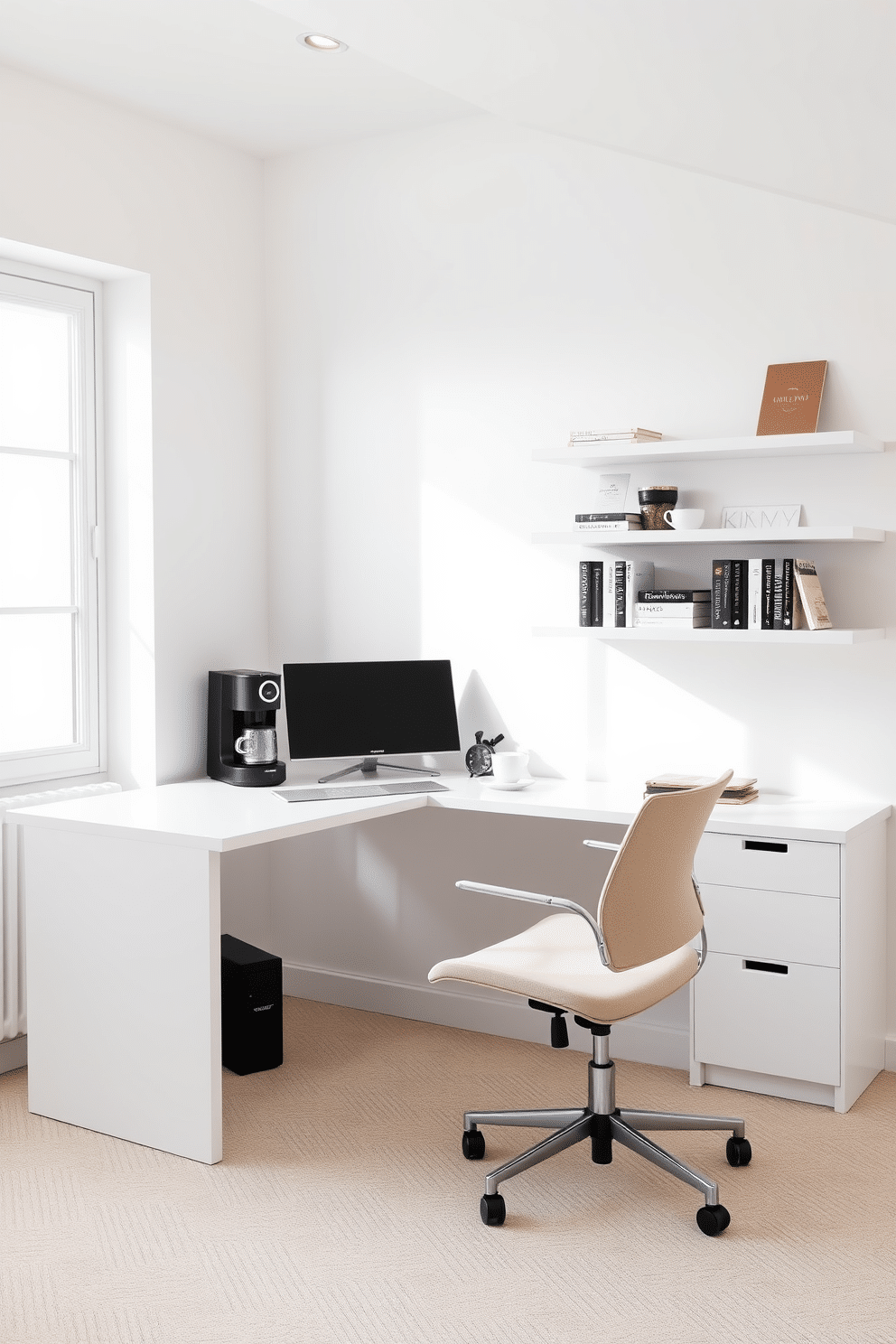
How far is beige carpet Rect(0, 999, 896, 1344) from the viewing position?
85.0 inches

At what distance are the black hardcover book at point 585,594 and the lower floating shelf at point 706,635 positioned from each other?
29mm

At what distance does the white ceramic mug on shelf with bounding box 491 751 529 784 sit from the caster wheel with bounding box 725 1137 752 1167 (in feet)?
3.82

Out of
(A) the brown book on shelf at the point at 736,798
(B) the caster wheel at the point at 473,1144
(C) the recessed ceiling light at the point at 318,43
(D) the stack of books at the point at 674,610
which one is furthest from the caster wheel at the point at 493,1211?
(C) the recessed ceiling light at the point at 318,43

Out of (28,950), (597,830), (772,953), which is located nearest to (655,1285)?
(772,953)

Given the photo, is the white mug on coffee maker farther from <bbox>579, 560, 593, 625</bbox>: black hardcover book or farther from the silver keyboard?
<bbox>579, 560, 593, 625</bbox>: black hardcover book

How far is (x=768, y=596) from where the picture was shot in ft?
10.3

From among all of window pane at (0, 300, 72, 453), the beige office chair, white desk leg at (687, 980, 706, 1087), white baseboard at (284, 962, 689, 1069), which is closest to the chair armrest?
the beige office chair

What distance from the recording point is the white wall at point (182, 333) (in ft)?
11.3

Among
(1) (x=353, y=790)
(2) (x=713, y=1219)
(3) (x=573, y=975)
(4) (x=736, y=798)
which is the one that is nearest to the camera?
(2) (x=713, y=1219)

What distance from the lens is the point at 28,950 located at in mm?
3082

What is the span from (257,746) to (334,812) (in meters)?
0.64

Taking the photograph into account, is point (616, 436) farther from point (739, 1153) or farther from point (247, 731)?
point (739, 1153)

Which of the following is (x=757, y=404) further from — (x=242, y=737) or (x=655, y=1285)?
(x=655, y=1285)

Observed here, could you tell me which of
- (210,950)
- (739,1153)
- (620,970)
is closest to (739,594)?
(620,970)
